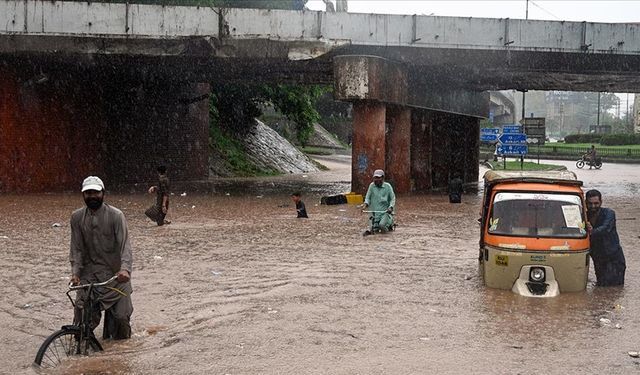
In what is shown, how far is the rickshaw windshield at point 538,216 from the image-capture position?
11352 mm

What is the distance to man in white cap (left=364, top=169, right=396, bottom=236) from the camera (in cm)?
1723

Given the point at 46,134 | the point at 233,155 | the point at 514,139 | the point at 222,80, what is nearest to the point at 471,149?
the point at 514,139

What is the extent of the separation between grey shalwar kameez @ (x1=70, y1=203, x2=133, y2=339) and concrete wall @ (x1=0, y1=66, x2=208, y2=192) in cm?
2084

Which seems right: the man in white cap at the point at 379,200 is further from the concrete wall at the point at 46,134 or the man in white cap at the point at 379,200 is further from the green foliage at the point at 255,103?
the green foliage at the point at 255,103

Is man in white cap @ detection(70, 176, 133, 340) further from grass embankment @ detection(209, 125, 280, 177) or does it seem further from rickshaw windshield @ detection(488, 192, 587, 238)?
grass embankment @ detection(209, 125, 280, 177)

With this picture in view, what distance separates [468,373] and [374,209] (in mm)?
9985

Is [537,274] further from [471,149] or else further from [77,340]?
[471,149]

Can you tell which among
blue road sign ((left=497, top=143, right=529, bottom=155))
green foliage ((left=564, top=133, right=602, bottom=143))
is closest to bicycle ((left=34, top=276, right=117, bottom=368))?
blue road sign ((left=497, top=143, right=529, bottom=155))

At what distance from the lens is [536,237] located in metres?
11.2

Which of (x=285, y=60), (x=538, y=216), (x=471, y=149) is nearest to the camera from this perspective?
(x=538, y=216)

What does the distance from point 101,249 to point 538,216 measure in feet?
20.4

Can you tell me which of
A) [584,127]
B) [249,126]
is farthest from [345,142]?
[584,127]

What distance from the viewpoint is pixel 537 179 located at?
11766 millimetres

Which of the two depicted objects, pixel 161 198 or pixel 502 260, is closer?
pixel 502 260
